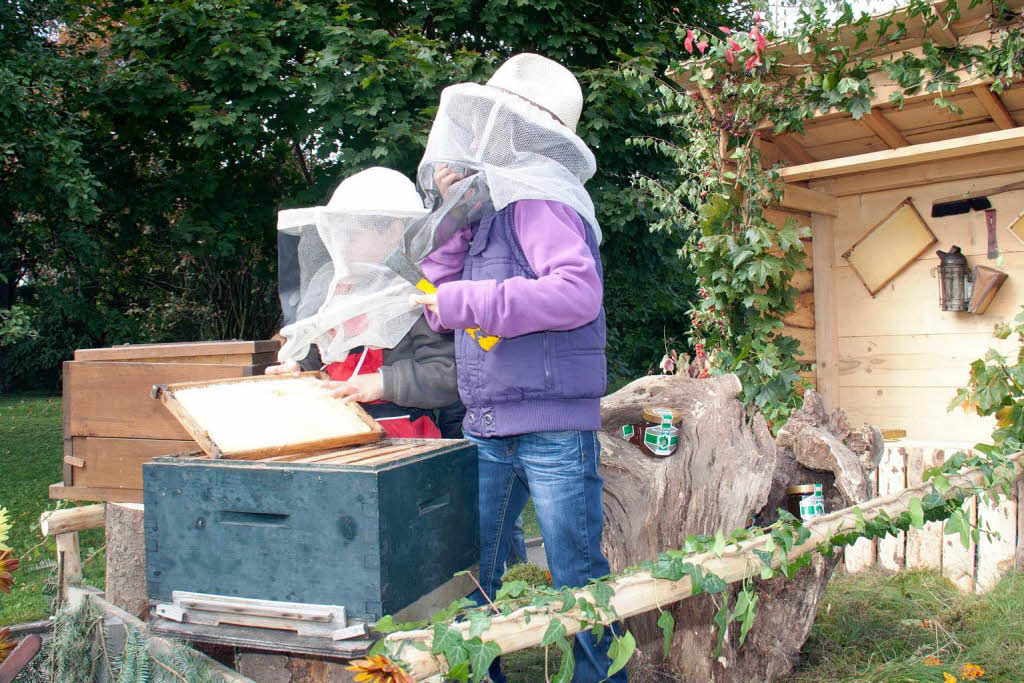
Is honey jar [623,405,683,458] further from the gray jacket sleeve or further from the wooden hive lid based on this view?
the wooden hive lid

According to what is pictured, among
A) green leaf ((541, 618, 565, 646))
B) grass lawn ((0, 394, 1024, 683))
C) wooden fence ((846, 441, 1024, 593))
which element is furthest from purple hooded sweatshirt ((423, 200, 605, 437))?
wooden fence ((846, 441, 1024, 593))

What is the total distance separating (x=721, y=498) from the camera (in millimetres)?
2572

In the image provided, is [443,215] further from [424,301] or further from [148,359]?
[148,359]

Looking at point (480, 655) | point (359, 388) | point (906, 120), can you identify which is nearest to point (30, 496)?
point (359, 388)

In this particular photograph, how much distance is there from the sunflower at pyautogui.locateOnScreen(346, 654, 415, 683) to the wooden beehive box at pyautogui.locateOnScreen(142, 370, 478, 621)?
6.7 inches

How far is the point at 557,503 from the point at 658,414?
82 cm

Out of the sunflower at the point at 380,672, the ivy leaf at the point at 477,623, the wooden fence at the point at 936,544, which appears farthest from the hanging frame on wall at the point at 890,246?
the sunflower at the point at 380,672

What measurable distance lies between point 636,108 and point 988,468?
493 centimetres

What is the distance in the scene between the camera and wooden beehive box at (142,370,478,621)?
160 cm

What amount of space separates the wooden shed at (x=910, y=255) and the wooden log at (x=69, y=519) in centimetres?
334

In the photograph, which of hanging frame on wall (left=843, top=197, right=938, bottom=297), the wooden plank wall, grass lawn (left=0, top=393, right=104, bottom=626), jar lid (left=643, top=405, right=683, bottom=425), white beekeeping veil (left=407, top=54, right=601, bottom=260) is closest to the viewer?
white beekeeping veil (left=407, top=54, right=601, bottom=260)

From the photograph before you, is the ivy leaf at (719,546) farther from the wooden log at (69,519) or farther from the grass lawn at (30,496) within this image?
the wooden log at (69,519)

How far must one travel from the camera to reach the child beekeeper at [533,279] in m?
1.98

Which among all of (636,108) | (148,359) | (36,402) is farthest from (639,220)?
(36,402)
